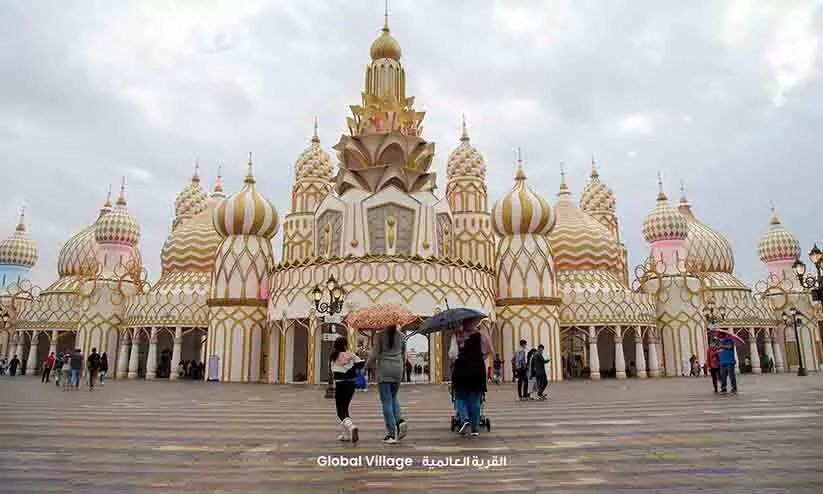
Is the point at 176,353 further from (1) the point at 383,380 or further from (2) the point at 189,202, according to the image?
(1) the point at 383,380

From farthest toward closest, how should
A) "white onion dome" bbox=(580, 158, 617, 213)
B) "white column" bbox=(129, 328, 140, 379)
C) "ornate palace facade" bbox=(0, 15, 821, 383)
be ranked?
"white onion dome" bbox=(580, 158, 617, 213) < "white column" bbox=(129, 328, 140, 379) < "ornate palace facade" bbox=(0, 15, 821, 383)

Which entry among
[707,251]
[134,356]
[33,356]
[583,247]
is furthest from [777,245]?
[33,356]

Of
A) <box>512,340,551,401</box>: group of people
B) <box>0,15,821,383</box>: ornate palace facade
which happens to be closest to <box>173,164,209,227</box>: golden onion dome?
<box>0,15,821,383</box>: ornate palace facade

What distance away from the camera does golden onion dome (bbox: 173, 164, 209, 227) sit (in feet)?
176

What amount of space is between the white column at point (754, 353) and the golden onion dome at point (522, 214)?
18295 millimetres

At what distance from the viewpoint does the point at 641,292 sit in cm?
4019

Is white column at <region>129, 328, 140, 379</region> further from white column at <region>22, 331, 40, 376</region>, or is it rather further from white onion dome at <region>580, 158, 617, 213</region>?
white onion dome at <region>580, 158, 617, 213</region>

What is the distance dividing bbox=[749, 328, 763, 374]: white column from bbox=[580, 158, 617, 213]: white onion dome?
585 inches

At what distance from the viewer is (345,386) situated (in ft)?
28.3

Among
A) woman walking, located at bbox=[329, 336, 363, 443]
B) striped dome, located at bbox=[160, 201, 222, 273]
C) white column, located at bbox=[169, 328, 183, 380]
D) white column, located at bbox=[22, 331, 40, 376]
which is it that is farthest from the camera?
striped dome, located at bbox=[160, 201, 222, 273]

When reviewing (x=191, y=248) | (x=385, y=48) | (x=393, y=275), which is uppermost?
(x=385, y=48)

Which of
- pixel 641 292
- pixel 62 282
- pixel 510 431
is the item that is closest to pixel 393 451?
pixel 510 431

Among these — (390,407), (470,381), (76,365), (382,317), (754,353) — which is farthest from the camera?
(754,353)

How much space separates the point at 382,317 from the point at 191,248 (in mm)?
38620
